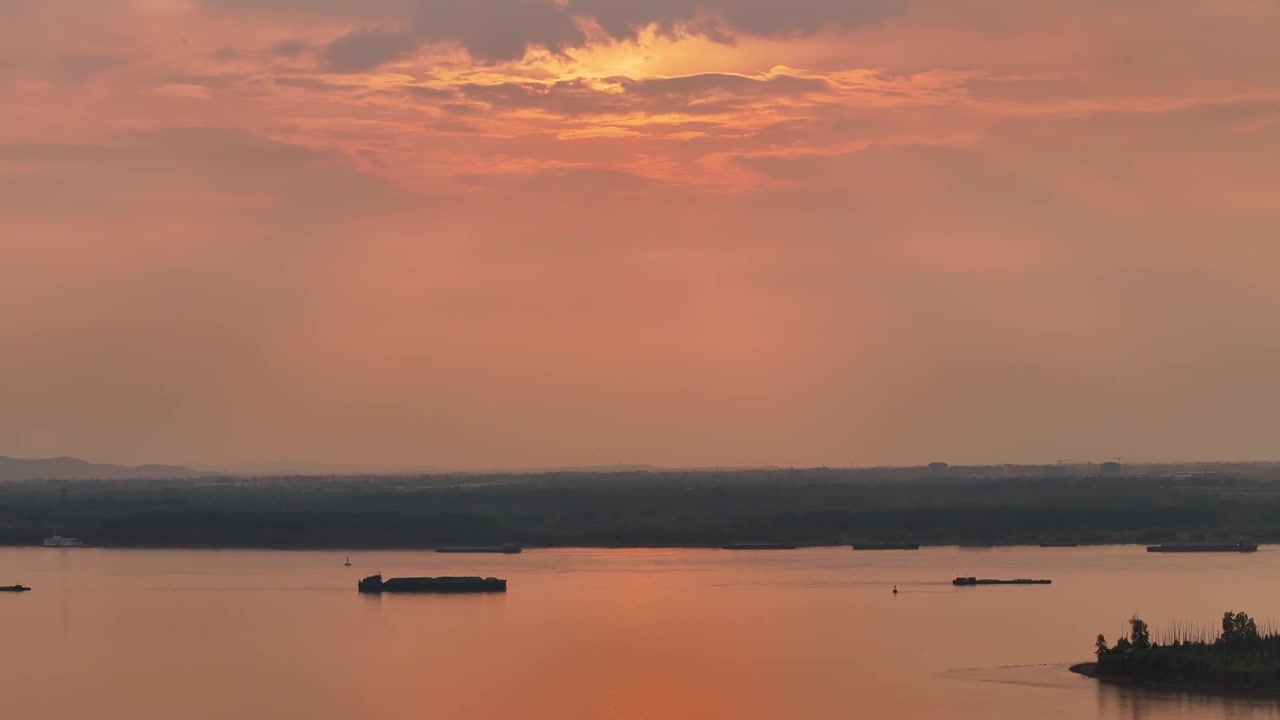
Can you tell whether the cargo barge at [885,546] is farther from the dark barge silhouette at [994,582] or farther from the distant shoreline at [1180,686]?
the distant shoreline at [1180,686]

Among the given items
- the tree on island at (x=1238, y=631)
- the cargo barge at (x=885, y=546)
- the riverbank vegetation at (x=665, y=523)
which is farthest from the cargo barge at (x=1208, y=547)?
the tree on island at (x=1238, y=631)

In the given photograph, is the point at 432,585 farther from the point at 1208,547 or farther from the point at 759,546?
the point at 1208,547

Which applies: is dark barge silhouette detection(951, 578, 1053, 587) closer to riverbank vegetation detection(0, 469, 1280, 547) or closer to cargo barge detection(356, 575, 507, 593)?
cargo barge detection(356, 575, 507, 593)

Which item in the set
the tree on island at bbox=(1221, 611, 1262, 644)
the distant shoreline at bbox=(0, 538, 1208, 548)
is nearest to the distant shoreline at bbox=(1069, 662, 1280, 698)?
the tree on island at bbox=(1221, 611, 1262, 644)

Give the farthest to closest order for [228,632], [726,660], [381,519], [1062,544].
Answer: [381,519], [1062,544], [228,632], [726,660]


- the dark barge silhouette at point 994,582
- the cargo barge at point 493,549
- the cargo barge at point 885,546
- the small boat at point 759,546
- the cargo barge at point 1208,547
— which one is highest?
the cargo barge at point 1208,547

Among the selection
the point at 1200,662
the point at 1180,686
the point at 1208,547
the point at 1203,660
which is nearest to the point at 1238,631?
the point at 1203,660

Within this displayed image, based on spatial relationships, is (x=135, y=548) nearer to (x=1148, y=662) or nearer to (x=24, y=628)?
(x=24, y=628)

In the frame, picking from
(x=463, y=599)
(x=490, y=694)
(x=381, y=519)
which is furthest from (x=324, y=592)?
(x=381, y=519)
